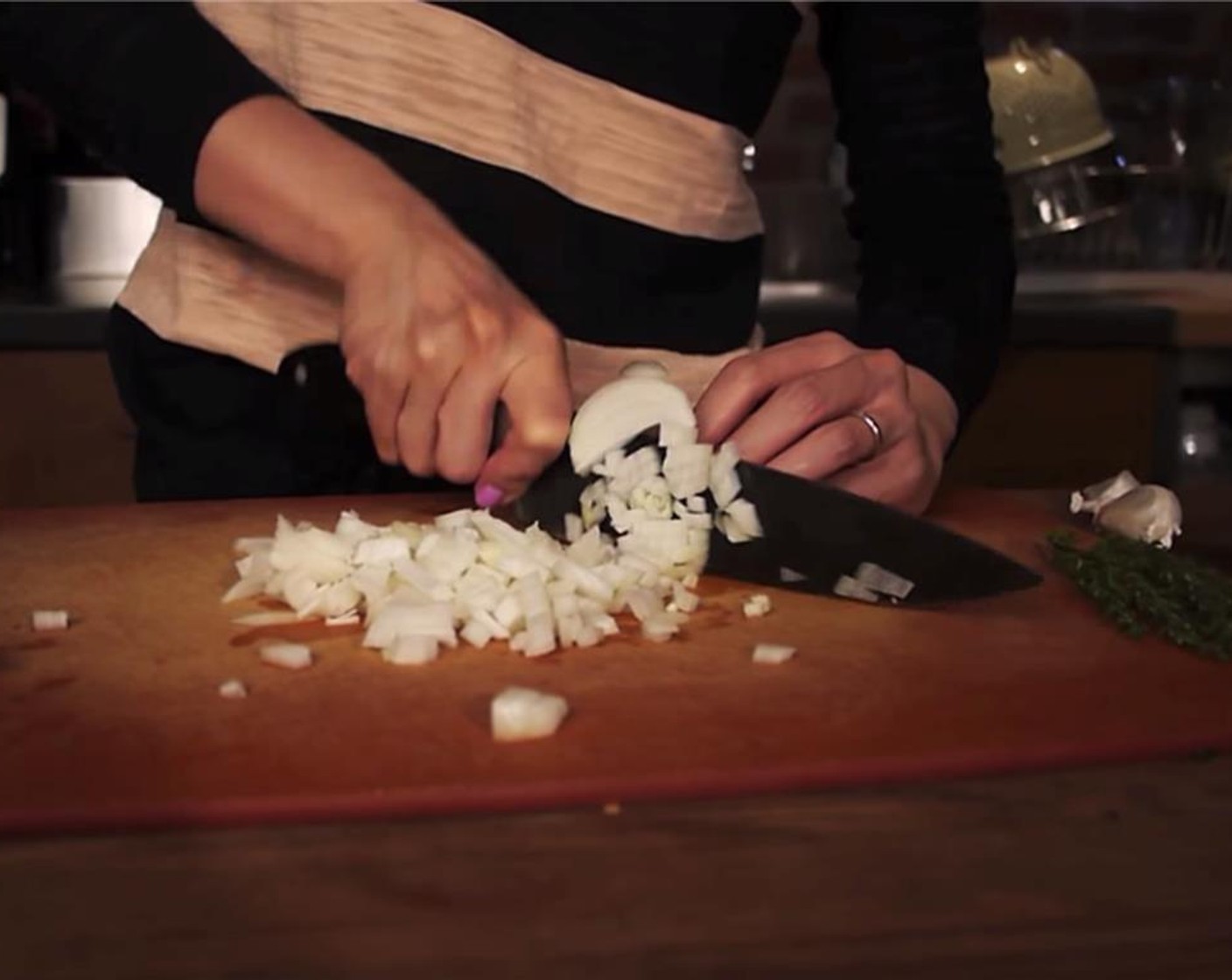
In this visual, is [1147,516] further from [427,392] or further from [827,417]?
[427,392]

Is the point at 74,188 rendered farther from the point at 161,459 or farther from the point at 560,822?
the point at 560,822

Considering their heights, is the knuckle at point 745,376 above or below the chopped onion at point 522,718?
above

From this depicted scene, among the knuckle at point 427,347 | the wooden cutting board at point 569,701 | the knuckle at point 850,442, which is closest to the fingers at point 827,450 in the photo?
the knuckle at point 850,442

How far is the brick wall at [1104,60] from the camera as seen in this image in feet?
7.37

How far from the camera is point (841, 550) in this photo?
0.83m

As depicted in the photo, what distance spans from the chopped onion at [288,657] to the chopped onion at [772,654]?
208mm

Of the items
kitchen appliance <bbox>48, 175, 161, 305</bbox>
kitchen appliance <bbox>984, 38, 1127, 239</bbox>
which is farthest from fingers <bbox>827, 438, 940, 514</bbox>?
kitchen appliance <bbox>48, 175, 161, 305</bbox>

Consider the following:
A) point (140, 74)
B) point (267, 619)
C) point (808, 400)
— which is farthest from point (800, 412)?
point (140, 74)

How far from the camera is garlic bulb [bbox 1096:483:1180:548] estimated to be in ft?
3.04

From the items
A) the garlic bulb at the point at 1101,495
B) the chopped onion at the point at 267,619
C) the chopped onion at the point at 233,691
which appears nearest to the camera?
the chopped onion at the point at 233,691

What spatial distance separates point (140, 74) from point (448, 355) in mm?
265

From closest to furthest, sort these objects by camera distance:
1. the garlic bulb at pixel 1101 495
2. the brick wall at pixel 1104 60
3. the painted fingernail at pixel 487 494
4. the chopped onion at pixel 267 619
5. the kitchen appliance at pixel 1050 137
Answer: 1. the chopped onion at pixel 267 619
2. the painted fingernail at pixel 487 494
3. the garlic bulb at pixel 1101 495
4. the kitchen appliance at pixel 1050 137
5. the brick wall at pixel 1104 60

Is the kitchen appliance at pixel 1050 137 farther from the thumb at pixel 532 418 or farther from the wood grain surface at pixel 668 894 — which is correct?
the wood grain surface at pixel 668 894

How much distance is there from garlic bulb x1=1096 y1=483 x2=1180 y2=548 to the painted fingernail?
1.24 ft
